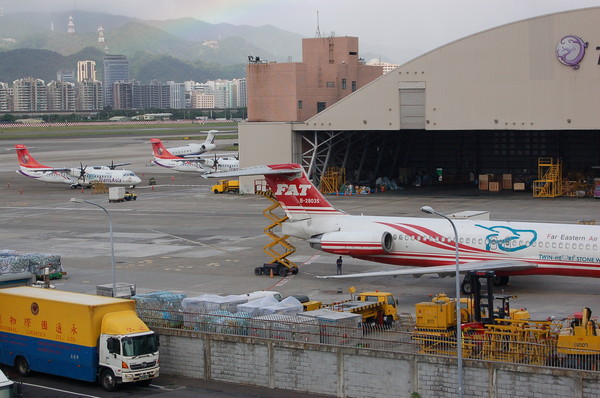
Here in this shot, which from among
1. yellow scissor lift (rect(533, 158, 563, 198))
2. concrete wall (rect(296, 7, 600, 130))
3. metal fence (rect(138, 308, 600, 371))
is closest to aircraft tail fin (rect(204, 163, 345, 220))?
metal fence (rect(138, 308, 600, 371))

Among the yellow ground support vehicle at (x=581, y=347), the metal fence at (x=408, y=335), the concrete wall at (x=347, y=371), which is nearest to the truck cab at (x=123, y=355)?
the concrete wall at (x=347, y=371)

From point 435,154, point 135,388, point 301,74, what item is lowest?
point 135,388

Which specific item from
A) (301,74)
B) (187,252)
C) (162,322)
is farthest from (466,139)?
(162,322)

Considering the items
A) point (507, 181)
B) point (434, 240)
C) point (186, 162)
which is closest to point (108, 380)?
point (434, 240)

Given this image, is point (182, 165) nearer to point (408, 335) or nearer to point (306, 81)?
point (306, 81)

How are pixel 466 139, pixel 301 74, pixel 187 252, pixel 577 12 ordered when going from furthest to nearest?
pixel 466 139
pixel 301 74
pixel 577 12
pixel 187 252

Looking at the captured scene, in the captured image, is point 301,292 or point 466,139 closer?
point 301,292

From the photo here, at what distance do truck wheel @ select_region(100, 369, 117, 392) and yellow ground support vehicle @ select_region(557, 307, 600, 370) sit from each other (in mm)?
15434

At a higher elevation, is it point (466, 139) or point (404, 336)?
point (466, 139)

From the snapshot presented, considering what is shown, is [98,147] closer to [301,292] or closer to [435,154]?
[435,154]

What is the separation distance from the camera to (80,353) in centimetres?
3391

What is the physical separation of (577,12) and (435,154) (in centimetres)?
3047

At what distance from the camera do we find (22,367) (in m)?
35.9

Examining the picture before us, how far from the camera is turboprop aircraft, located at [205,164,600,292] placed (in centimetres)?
4572
